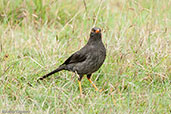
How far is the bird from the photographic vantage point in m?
4.98

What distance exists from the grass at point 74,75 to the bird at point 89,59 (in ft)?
0.47

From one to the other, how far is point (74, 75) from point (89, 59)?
47 centimetres

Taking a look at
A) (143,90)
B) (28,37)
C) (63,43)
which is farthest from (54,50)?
(143,90)

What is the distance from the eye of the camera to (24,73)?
5273 millimetres

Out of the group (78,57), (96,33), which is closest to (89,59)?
(78,57)

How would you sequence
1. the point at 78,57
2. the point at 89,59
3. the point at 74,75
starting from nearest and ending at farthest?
the point at 89,59 < the point at 78,57 < the point at 74,75

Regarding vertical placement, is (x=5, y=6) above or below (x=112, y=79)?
above

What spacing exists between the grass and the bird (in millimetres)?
144

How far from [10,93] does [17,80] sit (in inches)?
17.7

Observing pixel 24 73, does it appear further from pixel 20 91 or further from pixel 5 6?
pixel 5 6

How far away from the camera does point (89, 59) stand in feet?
16.5

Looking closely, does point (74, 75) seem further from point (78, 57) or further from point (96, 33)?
point (96, 33)

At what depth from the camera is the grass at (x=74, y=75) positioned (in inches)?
170

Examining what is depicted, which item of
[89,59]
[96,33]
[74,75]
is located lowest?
[74,75]
